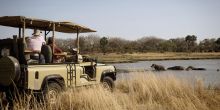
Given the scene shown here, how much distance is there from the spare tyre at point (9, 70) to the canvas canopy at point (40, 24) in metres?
1.19

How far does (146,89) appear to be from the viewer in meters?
11.2

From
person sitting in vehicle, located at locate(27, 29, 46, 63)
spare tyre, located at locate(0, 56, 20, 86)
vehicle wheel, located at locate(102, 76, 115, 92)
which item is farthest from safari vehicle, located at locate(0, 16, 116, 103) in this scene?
vehicle wheel, located at locate(102, 76, 115, 92)

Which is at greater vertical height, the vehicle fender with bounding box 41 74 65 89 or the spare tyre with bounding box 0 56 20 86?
the spare tyre with bounding box 0 56 20 86

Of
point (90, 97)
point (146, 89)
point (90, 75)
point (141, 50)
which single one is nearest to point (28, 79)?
point (90, 97)

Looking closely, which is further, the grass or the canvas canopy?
the canvas canopy

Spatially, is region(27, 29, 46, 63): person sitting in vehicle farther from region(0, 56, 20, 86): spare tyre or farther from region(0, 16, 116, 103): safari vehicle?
region(0, 56, 20, 86): spare tyre

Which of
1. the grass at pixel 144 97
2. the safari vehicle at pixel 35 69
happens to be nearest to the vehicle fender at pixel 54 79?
the safari vehicle at pixel 35 69

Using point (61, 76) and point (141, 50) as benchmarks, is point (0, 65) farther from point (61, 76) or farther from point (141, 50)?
point (141, 50)

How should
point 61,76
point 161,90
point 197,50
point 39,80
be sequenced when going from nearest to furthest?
point 39,80 → point 61,76 → point 161,90 → point 197,50

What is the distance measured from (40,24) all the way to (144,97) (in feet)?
12.7

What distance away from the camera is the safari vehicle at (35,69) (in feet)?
28.6

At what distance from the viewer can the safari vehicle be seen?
871 centimetres

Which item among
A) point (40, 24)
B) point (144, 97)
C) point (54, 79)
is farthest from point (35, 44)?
point (144, 97)

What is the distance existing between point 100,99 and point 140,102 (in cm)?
203
